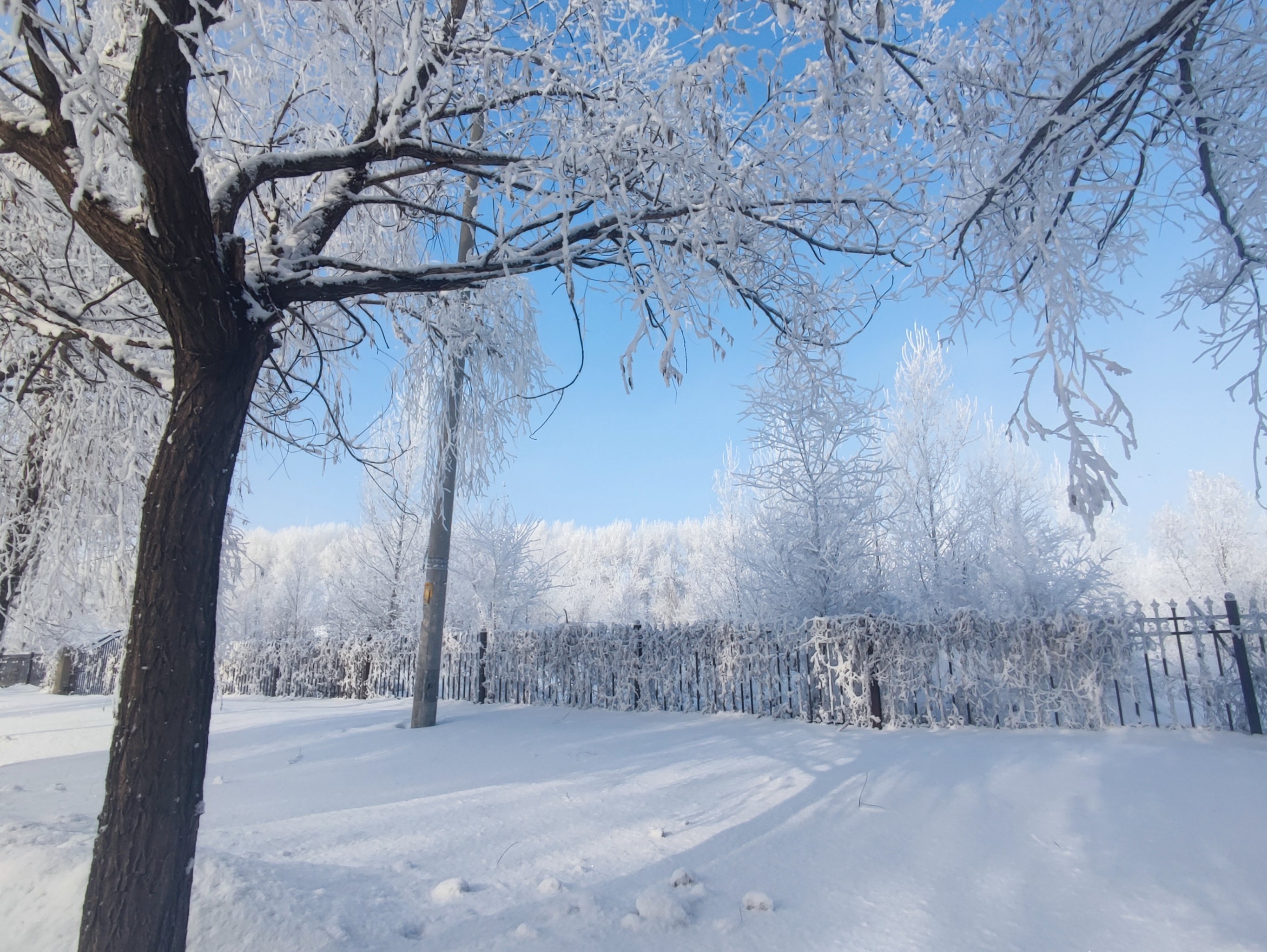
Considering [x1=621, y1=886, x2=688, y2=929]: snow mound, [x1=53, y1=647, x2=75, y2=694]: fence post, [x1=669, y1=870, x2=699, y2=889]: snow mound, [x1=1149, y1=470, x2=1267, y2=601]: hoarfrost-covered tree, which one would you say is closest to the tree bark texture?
[x1=669, y1=870, x2=699, y2=889]: snow mound

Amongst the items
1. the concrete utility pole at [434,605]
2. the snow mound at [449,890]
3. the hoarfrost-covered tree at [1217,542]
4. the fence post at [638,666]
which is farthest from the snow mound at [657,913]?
the hoarfrost-covered tree at [1217,542]

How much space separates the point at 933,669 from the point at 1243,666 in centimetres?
299

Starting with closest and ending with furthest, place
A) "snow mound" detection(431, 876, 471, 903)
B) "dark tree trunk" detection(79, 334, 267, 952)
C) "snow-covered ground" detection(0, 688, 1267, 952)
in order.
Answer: "dark tree trunk" detection(79, 334, 267, 952)
"snow-covered ground" detection(0, 688, 1267, 952)
"snow mound" detection(431, 876, 471, 903)

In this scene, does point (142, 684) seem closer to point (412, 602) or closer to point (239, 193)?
point (239, 193)

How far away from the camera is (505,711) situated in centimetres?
1045

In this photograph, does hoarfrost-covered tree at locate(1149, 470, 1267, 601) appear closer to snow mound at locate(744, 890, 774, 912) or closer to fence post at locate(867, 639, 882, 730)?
fence post at locate(867, 639, 882, 730)

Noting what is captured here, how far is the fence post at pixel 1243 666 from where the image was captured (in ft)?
22.1

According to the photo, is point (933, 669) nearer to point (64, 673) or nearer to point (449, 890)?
point (449, 890)

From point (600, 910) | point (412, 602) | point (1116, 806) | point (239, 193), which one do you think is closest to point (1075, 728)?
point (1116, 806)

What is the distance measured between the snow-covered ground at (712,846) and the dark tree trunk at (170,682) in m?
0.39

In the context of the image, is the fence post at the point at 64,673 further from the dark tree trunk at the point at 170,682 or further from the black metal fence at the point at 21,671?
the dark tree trunk at the point at 170,682

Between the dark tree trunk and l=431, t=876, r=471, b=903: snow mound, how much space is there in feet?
3.49

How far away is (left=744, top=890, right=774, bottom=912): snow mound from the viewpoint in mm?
2891

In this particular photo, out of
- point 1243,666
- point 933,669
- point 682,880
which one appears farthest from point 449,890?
point 1243,666
